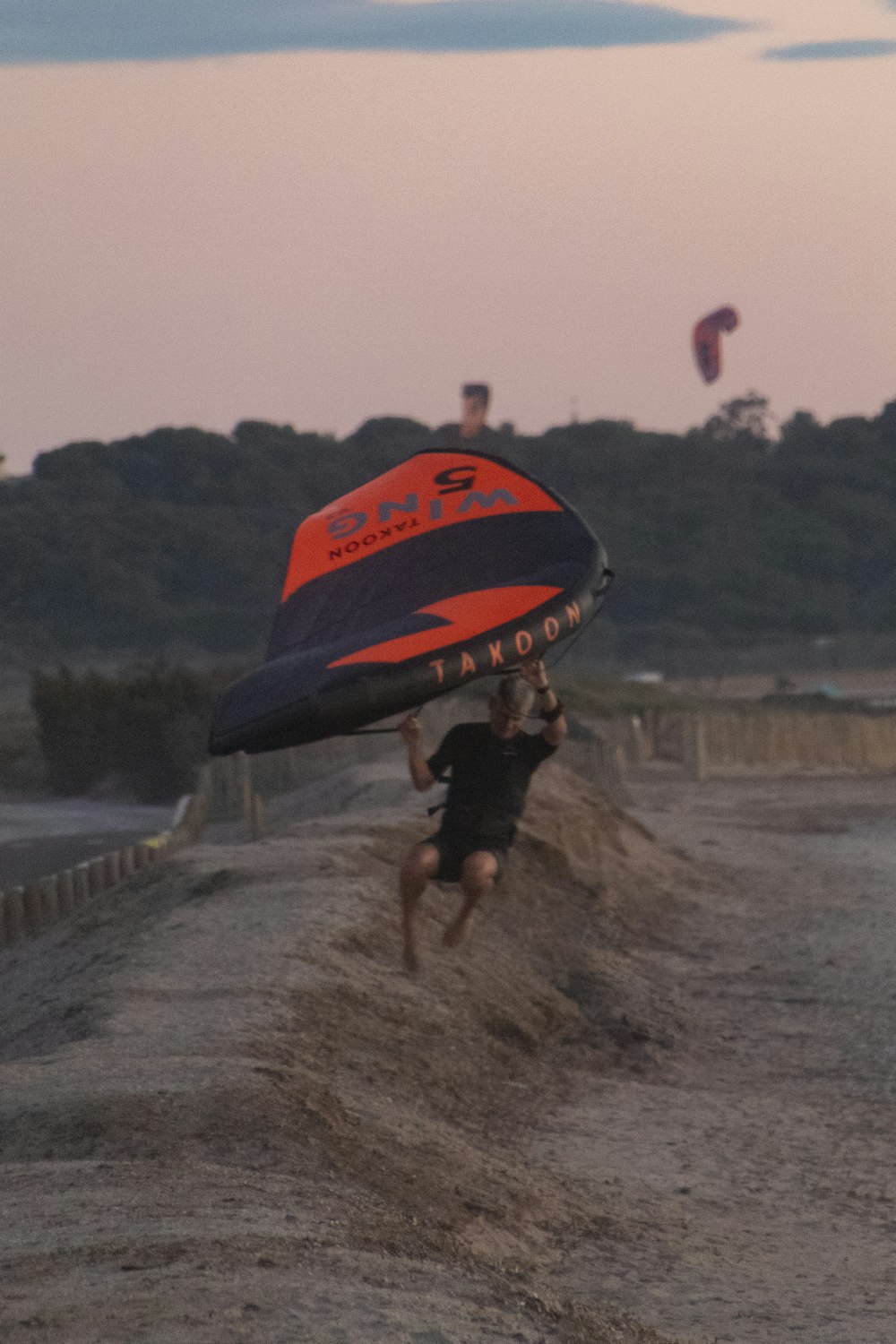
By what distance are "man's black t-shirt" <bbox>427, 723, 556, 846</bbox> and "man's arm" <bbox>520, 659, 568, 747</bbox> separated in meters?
0.10

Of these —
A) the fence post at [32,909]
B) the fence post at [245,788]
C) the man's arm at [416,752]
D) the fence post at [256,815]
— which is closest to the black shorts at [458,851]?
the man's arm at [416,752]

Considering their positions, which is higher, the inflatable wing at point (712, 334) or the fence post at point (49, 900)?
the inflatable wing at point (712, 334)

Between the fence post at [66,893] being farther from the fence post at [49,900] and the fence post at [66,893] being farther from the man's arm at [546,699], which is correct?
the man's arm at [546,699]

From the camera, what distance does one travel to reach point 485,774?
32.6 feet

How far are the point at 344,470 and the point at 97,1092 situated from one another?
87917 mm

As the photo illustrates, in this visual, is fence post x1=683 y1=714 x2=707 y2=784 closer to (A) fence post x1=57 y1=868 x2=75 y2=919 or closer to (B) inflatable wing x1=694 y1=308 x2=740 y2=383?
(A) fence post x1=57 y1=868 x2=75 y2=919

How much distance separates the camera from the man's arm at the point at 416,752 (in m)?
9.38

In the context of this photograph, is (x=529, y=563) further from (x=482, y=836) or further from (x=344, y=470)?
(x=344, y=470)

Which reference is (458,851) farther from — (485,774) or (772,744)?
(772,744)

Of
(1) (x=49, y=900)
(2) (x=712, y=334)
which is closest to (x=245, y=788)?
(1) (x=49, y=900)

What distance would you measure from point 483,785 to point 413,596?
1201 mm

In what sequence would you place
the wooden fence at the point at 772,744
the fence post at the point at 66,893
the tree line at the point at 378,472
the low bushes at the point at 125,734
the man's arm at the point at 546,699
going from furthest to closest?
1. the tree line at the point at 378,472
2. the wooden fence at the point at 772,744
3. the low bushes at the point at 125,734
4. the fence post at the point at 66,893
5. the man's arm at the point at 546,699

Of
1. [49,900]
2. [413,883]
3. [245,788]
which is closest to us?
[413,883]

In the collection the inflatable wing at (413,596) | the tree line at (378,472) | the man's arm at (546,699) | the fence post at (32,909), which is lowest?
the fence post at (32,909)
